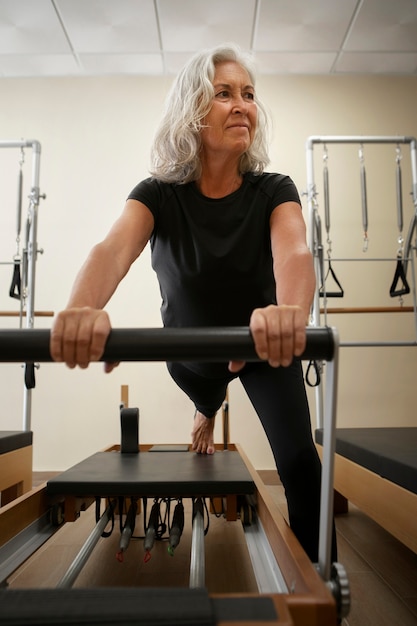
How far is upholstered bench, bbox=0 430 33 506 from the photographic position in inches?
76.5

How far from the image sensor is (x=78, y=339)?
A: 682 mm

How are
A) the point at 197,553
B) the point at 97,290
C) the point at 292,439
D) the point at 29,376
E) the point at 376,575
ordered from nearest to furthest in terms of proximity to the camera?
the point at 97,290, the point at 292,439, the point at 197,553, the point at 376,575, the point at 29,376

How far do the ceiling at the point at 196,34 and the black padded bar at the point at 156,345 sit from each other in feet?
9.16

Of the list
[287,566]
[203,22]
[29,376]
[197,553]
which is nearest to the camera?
[287,566]

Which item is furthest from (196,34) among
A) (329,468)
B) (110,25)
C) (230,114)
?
(329,468)

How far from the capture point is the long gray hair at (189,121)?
4.13 ft

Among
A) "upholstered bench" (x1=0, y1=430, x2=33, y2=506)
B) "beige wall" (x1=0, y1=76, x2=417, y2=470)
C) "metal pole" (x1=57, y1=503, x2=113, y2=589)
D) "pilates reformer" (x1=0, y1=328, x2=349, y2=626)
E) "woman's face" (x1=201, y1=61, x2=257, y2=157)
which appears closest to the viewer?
"pilates reformer" (x1=0, y1=328, x2=349, y2=626)

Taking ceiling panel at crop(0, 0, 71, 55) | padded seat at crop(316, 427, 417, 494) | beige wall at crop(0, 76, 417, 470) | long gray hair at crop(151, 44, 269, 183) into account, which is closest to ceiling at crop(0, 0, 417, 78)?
ceiling panel at crop(0, 0, 71, 55)

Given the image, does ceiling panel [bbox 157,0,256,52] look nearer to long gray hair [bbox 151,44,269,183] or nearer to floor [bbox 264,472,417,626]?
long gray hair [bbox 151,44,269,183]

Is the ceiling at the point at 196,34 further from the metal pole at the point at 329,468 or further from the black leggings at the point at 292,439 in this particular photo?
the metal pole at the point at 329,468

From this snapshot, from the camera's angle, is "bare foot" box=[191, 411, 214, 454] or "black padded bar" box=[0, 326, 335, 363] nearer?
"black padded bar" box=[0, 326, 335, 363]

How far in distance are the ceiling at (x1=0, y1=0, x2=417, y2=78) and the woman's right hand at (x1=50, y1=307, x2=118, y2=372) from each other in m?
2.80

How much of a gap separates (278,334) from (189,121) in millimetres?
799

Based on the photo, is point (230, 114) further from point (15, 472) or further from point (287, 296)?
point (15, 472)
